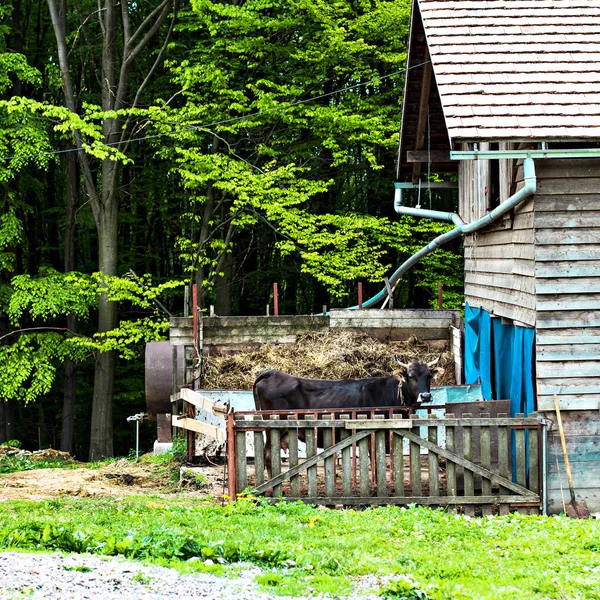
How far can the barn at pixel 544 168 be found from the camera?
1008 centimetres

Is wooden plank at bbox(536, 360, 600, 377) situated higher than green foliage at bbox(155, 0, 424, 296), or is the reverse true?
green foliage at bbox(155, 0, 424, 296)

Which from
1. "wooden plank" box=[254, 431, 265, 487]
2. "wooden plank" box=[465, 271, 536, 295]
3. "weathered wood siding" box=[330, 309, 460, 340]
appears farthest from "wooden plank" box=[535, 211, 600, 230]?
"weathered wood siding" box=[330, 309, 460, 340]

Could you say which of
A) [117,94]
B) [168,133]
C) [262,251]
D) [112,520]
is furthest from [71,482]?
[262,251]

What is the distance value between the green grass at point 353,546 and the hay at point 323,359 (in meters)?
6.71

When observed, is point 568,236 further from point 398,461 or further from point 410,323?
point 410,323

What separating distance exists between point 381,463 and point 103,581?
4483 millimetres

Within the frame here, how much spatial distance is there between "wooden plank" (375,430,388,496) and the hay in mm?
5835

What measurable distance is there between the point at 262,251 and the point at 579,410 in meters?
19.5

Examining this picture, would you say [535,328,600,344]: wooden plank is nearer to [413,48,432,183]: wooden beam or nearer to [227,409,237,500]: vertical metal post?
[227,409,237,500]: vertical metal post

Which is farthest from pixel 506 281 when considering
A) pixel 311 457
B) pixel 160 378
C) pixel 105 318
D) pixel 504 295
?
pixel 105 318

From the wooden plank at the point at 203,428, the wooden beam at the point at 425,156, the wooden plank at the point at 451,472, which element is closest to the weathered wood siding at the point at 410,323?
the wooden beam at the point at 425,156

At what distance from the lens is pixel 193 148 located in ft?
67.2

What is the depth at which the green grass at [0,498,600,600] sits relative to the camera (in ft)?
19.7

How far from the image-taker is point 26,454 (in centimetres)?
1761
